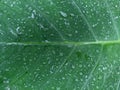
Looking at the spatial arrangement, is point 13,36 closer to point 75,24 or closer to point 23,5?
point 23,5

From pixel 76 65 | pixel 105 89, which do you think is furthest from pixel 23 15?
pixel 105 89

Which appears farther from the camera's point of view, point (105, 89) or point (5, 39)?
point (105, 89)

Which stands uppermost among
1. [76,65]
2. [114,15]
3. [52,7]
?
[52,7]

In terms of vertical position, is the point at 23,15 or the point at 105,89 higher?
the point at 23,15

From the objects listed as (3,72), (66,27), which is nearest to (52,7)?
(66,27)

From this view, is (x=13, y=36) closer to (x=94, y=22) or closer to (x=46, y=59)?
(x=46, y=59)

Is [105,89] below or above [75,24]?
below
